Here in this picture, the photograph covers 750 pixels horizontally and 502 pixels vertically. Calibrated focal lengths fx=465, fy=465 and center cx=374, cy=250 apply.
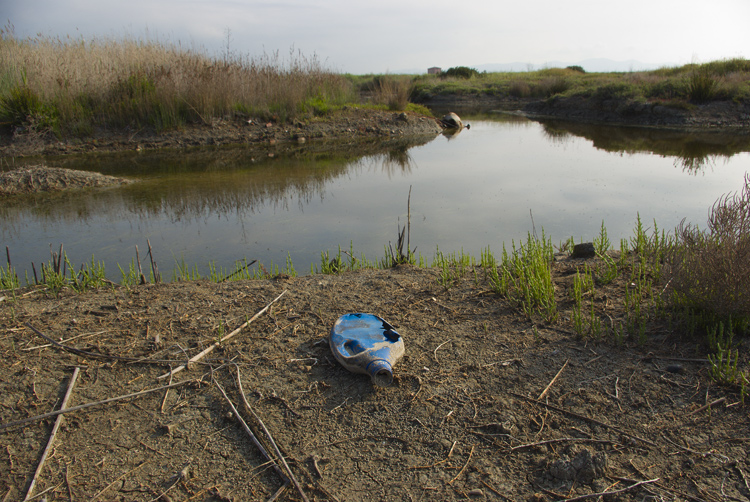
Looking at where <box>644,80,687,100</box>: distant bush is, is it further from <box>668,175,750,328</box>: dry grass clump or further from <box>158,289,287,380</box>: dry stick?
<box>158,289,287,380</box>: dry stick

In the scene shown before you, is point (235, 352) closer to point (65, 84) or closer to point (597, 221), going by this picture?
point (597, 221)

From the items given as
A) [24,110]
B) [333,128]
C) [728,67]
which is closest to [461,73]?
[728,67]

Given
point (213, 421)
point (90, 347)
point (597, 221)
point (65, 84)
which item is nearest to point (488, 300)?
point (213, 421)

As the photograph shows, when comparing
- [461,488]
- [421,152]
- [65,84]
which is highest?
[65,84]

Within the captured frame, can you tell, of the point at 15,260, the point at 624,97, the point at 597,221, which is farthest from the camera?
the point at 624,97

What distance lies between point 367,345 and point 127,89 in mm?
12023

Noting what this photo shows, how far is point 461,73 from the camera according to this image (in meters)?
40.7

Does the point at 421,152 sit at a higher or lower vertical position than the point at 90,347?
higher

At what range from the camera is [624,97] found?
1758cm

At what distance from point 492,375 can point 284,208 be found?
4777 mm

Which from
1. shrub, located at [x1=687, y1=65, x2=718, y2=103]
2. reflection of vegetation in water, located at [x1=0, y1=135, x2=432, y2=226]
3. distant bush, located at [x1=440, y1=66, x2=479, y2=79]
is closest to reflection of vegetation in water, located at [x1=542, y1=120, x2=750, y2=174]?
shrub, located at [x1=687, y1=65, x2=718, y2=103]

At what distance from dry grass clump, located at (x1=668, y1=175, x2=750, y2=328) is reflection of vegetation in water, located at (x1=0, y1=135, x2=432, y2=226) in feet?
16.4

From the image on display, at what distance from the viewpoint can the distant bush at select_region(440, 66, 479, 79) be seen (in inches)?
1586

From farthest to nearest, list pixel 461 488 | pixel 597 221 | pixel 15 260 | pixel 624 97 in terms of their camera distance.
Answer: pixel 624 97, pixel 597 221, pixel 15 260, pixel 461 488
